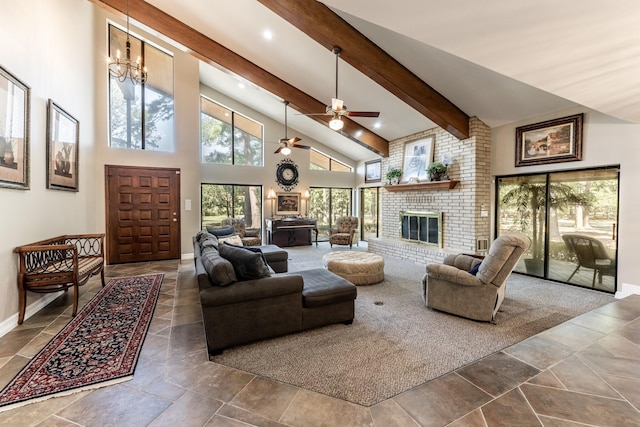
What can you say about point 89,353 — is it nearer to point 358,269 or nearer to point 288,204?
point 358,269

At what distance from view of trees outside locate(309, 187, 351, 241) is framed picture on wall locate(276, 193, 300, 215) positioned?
624 millimetres

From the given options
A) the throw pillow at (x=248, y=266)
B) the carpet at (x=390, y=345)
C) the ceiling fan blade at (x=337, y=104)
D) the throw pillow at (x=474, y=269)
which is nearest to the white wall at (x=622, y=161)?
the carpet at (x=390, y=345)

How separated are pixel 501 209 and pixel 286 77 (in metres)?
5.21

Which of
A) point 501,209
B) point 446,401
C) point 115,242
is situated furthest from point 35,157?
point 501,209

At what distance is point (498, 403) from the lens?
1825 mm

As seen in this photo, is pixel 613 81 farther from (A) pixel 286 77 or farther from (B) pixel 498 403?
(A) pixel 286 77

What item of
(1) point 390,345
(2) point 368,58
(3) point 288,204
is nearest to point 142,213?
(3) point 288,204

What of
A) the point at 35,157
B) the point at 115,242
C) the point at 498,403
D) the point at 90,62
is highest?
the point at 90,62

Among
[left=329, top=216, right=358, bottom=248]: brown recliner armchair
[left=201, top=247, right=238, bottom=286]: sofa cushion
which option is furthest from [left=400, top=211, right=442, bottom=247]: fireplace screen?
[left=201, top=247, right=238, bottom=286]: sofa cushion

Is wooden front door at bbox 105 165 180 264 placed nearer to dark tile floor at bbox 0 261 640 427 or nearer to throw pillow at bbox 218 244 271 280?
dark tile floor at bbox 0 261 640 427

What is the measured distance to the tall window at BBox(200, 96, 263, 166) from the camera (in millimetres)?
7789

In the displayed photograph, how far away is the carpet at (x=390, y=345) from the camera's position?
6.75ft

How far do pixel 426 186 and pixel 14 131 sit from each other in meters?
6.59

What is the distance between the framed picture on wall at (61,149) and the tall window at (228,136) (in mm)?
3335
